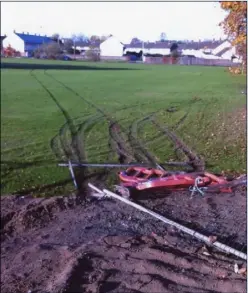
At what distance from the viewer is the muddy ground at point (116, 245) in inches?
176

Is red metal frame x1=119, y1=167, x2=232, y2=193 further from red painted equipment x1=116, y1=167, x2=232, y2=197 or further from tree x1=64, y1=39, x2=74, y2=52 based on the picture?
tree x1=64, y1=39, x2=74, y2=52

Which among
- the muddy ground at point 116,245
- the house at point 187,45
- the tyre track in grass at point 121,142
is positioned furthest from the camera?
the tyre track in grass at point 121,142

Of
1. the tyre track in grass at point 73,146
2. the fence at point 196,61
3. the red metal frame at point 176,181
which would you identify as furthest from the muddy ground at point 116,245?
the fence at point 196,61

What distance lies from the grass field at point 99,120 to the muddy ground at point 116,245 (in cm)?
89

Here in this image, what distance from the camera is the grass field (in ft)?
26.5

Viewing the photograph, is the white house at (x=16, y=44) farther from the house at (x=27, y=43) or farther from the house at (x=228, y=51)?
the house at (x=228, y=51)

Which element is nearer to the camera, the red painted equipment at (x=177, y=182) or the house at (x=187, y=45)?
the house at (x=187, y=45)

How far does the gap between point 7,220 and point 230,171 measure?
132 inches

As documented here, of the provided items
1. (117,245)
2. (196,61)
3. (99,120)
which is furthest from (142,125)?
(117,245)

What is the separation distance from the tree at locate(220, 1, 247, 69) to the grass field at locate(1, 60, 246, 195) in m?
0.85

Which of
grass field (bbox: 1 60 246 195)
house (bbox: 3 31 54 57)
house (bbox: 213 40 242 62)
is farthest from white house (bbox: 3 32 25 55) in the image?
house (bbox: 213 40 242 62)

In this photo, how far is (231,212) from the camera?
6035mm

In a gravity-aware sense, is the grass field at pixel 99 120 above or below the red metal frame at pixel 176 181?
above

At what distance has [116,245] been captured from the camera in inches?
209
